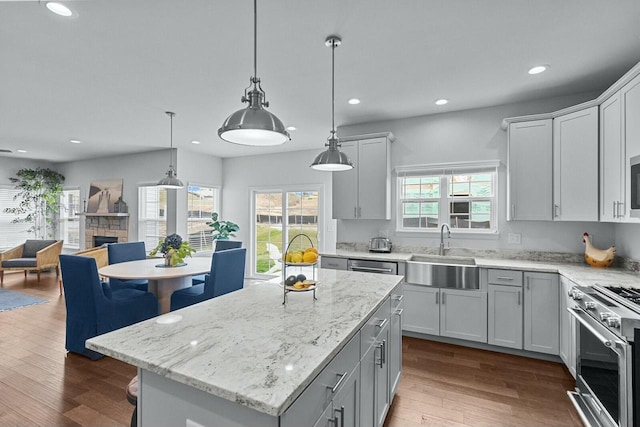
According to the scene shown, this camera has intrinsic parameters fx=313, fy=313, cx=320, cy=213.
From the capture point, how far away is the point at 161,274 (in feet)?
11.0

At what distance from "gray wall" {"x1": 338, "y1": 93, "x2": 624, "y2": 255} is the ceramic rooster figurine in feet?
0.89

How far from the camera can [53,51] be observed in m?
2.54

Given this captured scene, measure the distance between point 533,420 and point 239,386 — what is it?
231 centimetres

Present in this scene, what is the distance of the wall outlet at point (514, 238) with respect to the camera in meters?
3.65

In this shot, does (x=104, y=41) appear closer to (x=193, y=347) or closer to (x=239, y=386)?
(x=193, y=347)

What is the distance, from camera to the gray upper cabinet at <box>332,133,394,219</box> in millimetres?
4082

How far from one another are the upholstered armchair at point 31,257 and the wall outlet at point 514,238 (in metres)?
8.13

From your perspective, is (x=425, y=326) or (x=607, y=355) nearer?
(x=607, y=355)

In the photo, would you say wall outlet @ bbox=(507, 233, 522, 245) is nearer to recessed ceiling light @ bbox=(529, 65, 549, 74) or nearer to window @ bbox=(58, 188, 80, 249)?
recessed ceiling light @ bbox=(529, 65, 549, 74)

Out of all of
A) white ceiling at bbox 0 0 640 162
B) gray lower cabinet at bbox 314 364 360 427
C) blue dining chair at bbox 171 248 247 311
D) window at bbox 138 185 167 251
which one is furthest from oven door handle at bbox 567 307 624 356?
window at bbox 138 185 167 251

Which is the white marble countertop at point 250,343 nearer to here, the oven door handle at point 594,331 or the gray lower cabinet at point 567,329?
the oven door handle at point 594,331

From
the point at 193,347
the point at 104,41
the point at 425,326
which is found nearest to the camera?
the point at 193,347

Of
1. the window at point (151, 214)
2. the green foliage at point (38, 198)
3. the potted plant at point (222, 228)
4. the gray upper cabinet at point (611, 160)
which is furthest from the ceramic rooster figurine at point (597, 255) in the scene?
the green foliage at point (38, 198)

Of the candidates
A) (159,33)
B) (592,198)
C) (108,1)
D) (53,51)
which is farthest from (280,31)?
(592,198)
